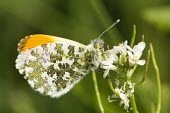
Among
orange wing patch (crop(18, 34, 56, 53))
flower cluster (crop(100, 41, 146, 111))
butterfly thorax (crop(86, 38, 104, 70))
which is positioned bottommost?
flower cluster (crop(100, 41, 146, 111))

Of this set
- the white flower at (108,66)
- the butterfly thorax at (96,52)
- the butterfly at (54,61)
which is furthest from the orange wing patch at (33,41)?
the white flower at (108,66)

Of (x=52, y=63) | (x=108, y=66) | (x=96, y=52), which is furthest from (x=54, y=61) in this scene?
(x=108, y=66)

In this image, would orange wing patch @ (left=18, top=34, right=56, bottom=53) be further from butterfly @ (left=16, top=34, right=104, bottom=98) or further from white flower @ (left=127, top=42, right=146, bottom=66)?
white flower @ (left=127, top=42, right=146, bottom=66)

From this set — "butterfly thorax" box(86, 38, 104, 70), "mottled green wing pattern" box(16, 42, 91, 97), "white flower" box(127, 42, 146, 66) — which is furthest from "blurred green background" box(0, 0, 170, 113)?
"white flower" box(127, 42, 146, 66)

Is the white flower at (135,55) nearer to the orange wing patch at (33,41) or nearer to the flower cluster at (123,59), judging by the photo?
the flower cluster at (123,59)

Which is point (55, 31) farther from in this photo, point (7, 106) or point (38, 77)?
point (38, 77)

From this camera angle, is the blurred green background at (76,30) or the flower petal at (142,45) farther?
the blurred green background at (76,30)

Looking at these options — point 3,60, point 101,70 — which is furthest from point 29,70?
point 3,60

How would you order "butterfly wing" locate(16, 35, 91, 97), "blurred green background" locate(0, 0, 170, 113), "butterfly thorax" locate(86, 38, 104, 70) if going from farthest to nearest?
"blurred green background" locate(0, 0, 170, 113), "butterfly wing" locate(16, 35, 91, 97), "butterfly thorax" locate(86, 38, 104, 70)

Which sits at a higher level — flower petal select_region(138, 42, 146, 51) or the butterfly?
the butterfly
